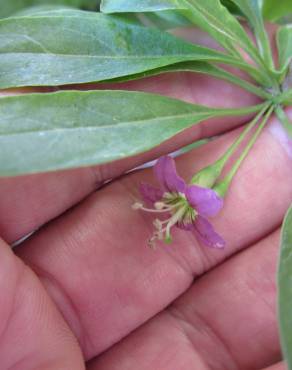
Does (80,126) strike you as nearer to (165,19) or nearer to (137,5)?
(137,5)

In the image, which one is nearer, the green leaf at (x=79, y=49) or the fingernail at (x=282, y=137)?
the green leaf at (x=79, y=49)

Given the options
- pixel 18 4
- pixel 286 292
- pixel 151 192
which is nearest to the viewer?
pixel 286 292

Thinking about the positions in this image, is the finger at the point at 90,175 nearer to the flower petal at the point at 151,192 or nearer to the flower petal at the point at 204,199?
the flower petal at the point at 151,192

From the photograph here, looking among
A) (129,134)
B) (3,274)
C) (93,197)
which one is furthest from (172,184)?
(3,274)

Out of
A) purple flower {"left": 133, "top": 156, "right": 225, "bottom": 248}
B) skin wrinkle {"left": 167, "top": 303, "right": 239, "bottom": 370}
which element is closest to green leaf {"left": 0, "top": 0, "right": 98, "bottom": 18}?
purple flower {"left": 133, "top": 156, "right": 225, "bottom": 248}

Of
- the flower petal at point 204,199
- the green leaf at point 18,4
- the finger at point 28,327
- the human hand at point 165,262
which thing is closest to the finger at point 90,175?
the human hand at point 165,262

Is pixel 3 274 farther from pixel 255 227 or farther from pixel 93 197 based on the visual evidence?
pixel 255 227

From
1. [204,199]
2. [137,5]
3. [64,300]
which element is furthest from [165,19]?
[64,300]
